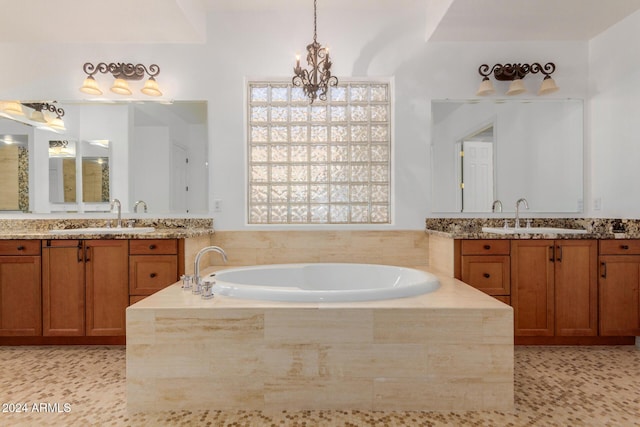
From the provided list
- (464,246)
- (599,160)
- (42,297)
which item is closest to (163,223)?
(42,297)

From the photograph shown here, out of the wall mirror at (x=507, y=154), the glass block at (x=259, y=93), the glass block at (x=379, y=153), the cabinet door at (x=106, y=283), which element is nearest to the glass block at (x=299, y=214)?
the glass block at (x=379, y=153)

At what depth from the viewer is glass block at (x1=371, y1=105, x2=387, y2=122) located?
2.85 m

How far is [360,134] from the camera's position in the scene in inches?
112

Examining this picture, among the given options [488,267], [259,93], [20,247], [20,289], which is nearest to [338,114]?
[259,93]

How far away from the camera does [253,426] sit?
1481mm

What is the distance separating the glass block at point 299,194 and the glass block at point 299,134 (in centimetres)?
41

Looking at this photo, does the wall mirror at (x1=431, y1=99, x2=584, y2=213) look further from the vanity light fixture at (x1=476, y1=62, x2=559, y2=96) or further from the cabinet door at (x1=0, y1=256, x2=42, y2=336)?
the cabinet door at (x1=0, y1=256, x2=42, y2=336)

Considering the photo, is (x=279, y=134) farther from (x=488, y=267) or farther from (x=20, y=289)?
(x=20, y=289)

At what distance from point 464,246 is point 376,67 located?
1.61 meters

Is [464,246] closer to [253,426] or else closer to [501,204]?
[501,204]

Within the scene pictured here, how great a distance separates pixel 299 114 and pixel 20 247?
7.43 ft

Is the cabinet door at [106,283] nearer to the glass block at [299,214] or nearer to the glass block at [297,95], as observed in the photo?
the glass block at [299,214]

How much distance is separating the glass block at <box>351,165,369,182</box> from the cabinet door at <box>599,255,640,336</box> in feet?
5.83

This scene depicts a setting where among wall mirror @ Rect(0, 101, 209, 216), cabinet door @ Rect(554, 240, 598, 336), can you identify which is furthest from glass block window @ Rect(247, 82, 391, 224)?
cabinet door @ Rect(554, 240, 598, 336)
